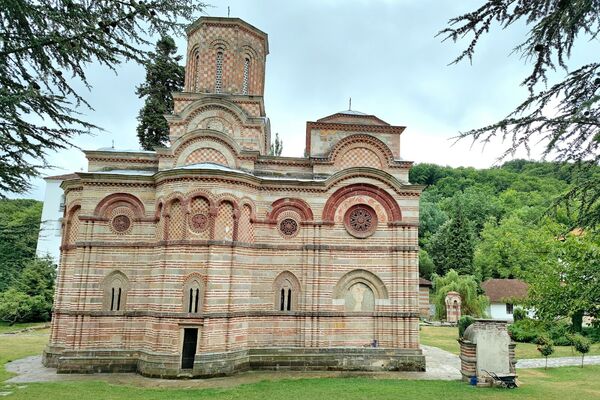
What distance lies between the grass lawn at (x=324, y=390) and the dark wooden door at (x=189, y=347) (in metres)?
0.96

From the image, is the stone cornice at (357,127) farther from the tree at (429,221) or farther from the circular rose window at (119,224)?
the tree at (429,221)

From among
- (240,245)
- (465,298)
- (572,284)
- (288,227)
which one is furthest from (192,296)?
(465,298)

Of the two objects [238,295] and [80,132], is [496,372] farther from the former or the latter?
[80,132]

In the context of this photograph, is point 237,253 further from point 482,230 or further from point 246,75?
point 482,230

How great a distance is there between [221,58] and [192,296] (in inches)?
370

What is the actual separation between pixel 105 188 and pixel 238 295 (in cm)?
604

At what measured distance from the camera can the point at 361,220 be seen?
51.9 feet

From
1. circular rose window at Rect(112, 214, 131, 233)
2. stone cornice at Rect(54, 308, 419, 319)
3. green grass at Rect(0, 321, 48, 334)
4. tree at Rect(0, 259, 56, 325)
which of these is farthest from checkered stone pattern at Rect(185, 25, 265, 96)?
green grass at Rect(0, 321, 48, 334)

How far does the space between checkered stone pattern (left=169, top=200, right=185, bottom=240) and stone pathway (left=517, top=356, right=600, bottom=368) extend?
1330 centimetres

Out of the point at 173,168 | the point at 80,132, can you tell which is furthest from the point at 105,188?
the point at 80,132

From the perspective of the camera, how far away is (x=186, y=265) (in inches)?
543

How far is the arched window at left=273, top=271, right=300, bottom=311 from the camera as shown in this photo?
15.2 m

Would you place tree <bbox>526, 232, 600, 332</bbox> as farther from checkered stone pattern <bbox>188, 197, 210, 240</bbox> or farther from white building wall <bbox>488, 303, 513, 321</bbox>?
white building wall <bbox>488, 303, 513, 321</bbox>

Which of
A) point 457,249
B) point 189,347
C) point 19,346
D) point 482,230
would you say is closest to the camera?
point 189,347
